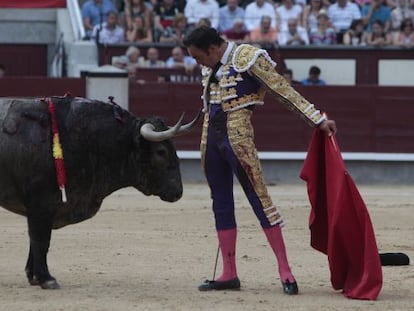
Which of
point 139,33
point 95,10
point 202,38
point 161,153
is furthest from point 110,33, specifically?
point 202,38

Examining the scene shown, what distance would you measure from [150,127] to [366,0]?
9.28 m

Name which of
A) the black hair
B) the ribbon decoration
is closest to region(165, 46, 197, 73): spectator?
the ribbon decoration

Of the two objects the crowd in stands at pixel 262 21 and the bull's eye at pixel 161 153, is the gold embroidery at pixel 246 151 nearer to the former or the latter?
the bull's eye at pixel 161 153

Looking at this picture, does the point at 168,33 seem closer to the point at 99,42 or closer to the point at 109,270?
the point at 99,42

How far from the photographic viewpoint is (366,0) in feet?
49.4

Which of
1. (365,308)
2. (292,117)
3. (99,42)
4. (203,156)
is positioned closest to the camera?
(365,308)

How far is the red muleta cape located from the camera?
19.2 feet

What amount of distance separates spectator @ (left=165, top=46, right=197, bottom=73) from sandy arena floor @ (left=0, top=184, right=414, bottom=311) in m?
3.21

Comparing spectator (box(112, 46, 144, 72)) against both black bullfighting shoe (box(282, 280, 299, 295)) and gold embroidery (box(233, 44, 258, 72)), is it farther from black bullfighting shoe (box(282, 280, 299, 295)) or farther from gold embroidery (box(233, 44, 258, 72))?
black bullfighting shoe (box(282, 280, 299, 295))

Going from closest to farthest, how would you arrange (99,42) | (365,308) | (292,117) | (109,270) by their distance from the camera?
1. (365,308)
2. (109,270)
3. (292,117)
4. (99,42)

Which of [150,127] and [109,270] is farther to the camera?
[109,270]

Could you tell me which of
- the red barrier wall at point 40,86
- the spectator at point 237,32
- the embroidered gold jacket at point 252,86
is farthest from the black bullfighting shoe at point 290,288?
the spectator at point 237,32

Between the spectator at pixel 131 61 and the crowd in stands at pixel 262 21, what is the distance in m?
0.32

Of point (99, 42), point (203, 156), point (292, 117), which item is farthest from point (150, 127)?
point (99, 42)
